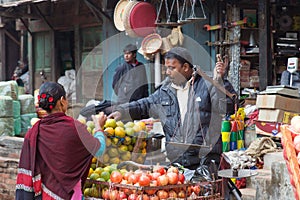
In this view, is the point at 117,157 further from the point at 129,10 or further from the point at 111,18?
the point at 111,18

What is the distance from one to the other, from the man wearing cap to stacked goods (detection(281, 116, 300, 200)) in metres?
4.00

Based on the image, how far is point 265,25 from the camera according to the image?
355 inches

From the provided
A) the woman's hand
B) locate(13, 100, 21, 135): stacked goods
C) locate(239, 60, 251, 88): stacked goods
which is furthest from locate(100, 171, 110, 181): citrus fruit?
locate(239, 60, 251, 88): stacked goods

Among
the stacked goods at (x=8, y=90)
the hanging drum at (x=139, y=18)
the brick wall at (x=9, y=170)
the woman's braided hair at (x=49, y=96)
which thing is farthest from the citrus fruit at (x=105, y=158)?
the hanging drum at (x=139, y=18)

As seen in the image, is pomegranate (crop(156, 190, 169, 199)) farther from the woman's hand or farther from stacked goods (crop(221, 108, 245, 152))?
stacked goods (crop(221, 108, 245, 152))

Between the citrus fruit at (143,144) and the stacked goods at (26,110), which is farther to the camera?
the stacked goods at (26,110)

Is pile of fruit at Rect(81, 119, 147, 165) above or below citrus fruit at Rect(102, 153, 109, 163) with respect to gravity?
above

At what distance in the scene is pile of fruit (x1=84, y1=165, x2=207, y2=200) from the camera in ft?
12.3

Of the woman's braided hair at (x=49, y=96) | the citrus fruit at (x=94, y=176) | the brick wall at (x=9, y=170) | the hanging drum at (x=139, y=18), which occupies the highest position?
the hanging drum at (x=139, y=18)

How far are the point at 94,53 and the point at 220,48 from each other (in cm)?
421

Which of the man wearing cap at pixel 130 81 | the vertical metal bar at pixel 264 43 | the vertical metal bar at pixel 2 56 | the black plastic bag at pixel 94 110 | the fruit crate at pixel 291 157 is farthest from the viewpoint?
the vertical metal bar at pixel 2 56

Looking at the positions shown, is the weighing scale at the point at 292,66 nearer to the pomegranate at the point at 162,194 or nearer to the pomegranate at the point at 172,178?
the pomegranate at the point at 172,178

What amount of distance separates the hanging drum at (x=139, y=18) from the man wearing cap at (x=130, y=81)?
59.6 inches

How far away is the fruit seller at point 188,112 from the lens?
4.59 m
